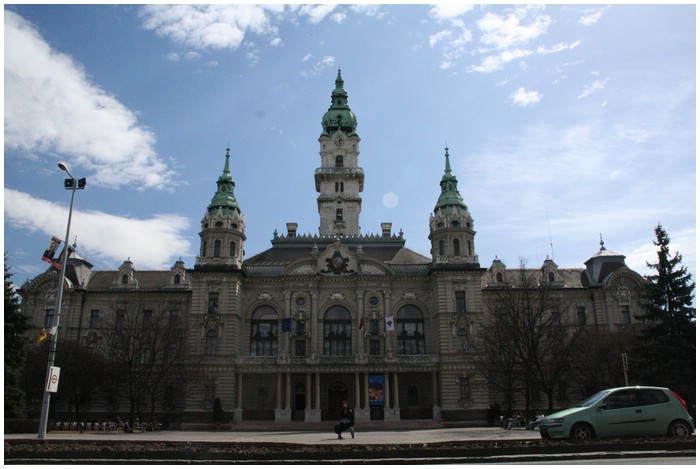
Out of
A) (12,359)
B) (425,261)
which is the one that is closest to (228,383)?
(12,359)

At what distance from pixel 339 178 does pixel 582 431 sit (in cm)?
6220

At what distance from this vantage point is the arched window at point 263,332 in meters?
59.0

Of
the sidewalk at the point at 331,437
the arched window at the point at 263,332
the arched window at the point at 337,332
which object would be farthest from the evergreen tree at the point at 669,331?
the arched window at the point at 263,332

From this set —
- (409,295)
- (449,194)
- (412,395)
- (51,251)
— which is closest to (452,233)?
(449,194)

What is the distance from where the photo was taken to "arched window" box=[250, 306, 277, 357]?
5897cm

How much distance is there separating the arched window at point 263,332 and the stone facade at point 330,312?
10 cm

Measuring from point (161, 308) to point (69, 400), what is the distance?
12666 mm

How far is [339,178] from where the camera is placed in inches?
3113

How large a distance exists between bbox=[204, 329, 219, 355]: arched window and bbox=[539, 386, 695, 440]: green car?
42182 millimetres

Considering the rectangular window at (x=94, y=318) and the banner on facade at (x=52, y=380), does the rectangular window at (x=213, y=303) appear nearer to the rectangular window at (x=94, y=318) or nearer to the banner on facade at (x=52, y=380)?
the rectangular window at (x=94, y=318)

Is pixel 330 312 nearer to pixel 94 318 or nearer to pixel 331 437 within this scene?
pixel 94 318

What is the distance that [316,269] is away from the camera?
199 feet

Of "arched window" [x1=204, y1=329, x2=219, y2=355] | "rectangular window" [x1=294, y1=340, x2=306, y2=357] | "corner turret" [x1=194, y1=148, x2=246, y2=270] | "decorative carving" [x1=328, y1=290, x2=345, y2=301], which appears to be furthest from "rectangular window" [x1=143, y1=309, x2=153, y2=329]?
"decorative carving" [x1=328, y1=290, x2=345, y2=301]

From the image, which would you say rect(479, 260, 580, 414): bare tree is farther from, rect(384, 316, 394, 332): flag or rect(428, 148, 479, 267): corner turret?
rect(428, 148, 479, 267): corner turret
